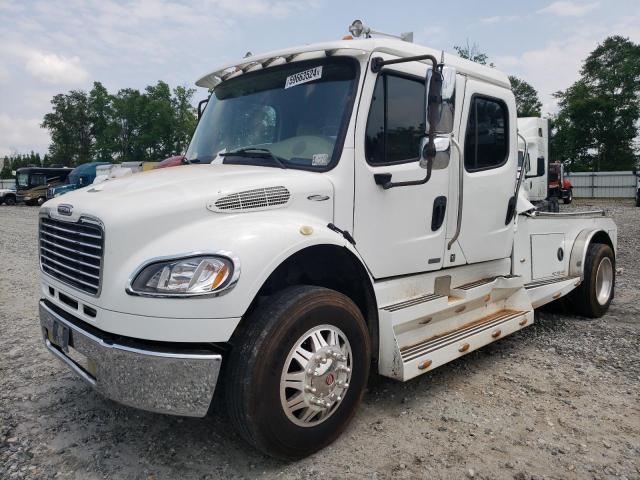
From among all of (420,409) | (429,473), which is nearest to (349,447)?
(429,473)

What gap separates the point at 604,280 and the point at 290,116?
4.79 m

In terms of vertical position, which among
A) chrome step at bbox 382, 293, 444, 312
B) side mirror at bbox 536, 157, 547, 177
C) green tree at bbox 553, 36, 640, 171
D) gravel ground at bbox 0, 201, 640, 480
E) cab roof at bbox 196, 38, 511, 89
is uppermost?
green tree at bbox 553, 36, 640, 171

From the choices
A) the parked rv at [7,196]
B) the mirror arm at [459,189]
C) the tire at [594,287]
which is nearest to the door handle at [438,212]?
the mirror arm at [459,189]

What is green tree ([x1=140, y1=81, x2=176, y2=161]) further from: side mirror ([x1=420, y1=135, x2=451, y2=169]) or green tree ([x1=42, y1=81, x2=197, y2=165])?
side mirror ([x1=420, y1=135, x2=451, y2=169])

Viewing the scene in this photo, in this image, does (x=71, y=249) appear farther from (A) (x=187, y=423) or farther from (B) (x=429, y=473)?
(B) (x=429, y=473)

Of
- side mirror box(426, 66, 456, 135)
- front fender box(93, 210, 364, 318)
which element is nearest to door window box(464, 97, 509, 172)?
side mirror box(426, 66, 456, 135)

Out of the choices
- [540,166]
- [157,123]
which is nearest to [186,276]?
[540,166]

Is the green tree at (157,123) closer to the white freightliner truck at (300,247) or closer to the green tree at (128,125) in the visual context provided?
the green tree at (128,125)

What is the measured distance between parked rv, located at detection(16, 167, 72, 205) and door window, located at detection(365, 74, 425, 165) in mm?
36913

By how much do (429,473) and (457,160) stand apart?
8.04ft

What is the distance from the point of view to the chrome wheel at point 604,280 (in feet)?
19.7

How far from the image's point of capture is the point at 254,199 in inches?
117

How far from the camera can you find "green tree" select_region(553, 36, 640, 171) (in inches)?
1687

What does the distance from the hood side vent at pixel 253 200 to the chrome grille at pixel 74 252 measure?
2.19 feet
